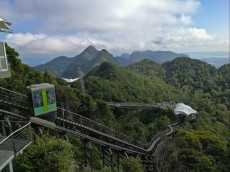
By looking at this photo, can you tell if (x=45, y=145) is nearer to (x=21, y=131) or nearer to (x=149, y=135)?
(x=21, y=131)

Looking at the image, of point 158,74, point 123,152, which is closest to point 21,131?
point 123,152

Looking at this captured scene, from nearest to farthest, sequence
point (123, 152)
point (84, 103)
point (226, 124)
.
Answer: point (123, 152)
point (84, 103)
point (226, 124)

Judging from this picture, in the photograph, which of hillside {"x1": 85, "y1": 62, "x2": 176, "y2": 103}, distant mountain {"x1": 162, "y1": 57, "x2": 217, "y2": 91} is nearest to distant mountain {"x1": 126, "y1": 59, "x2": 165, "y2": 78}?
distant mountain {"x1": 162, "y1": 57, "x2": 217, "y2": 91}

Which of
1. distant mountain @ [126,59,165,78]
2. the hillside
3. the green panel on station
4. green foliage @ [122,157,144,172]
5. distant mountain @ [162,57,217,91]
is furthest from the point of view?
distant mountain @ [126,59,165,78]

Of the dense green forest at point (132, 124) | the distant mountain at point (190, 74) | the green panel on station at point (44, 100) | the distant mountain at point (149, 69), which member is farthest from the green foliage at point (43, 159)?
the distant mountain at point (149, 69)

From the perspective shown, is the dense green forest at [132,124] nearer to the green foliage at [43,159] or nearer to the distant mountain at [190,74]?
the green foliage at [43,159]

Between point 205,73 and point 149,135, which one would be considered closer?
point 149,135

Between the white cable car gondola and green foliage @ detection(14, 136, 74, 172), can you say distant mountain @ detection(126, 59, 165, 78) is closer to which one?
the white cable car gondola

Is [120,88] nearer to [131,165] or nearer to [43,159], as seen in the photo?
[131,165]

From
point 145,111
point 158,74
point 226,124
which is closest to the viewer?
point 226,124
